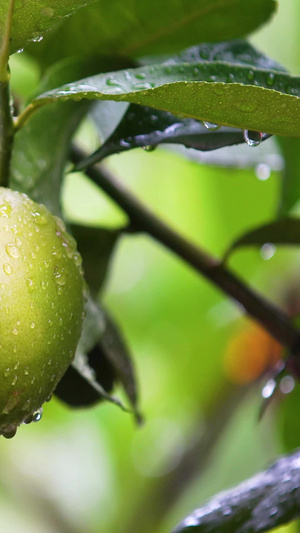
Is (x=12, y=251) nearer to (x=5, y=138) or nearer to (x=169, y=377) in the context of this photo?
(x=5, y=138)

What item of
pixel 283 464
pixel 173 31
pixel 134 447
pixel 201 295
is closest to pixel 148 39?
pixel 173 31

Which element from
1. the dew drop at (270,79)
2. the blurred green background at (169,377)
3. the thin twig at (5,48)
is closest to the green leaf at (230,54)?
the dew drop at (270,79)

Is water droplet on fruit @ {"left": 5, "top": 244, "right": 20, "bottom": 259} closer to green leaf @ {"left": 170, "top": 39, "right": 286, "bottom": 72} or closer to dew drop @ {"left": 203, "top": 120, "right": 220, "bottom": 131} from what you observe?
dew drop @ {"left": 203, "top": 120, "right": 220, "bottom": 131}

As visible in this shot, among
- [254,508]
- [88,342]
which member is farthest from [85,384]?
[254,508]

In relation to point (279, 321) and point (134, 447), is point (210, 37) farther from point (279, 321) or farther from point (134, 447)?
point (134, 447)

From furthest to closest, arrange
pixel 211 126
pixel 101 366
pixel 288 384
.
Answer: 1. pixel 288 384
2. pixel 101 366
3. pixel 211 126

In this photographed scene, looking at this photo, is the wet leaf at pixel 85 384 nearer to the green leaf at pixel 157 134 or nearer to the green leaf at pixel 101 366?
the green leaf at pixel 101 366
